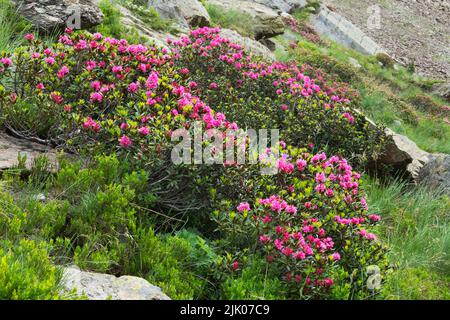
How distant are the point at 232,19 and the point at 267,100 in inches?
349

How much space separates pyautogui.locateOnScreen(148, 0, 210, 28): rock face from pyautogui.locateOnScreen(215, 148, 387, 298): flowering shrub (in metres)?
8.42

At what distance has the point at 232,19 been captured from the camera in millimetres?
15047

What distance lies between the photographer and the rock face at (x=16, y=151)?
168 inches

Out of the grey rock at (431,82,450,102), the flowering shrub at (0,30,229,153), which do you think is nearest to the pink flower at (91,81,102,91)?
the flowering shrub at (0,30,229,153)

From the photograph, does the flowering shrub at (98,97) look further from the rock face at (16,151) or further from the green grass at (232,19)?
the green grass at (232,19)

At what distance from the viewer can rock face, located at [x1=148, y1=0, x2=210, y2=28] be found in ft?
39.0

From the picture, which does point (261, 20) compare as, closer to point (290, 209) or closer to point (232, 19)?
point (232, 19)

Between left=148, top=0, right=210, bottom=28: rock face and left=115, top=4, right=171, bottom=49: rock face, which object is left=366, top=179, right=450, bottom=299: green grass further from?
left=148, top=0, right=210, bottom=28: rock face

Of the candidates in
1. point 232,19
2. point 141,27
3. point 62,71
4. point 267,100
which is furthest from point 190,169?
point 232,19

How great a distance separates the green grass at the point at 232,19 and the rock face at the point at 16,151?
10.6 metres

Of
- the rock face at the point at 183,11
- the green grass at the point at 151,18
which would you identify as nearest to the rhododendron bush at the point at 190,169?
the green grass at the point at 151,18

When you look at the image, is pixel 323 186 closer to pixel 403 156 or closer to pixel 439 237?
pixel 439 237

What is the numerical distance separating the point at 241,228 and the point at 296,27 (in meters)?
20.1
